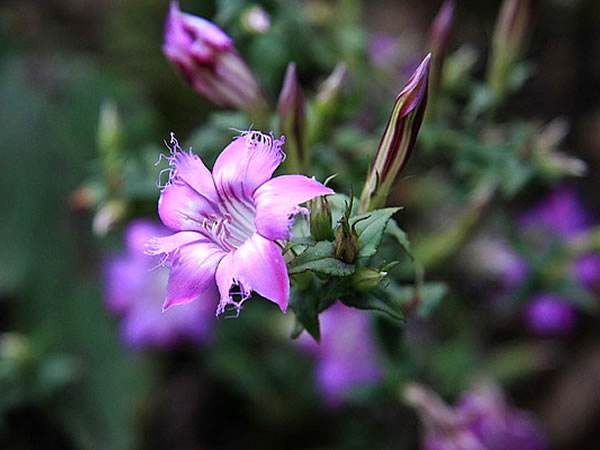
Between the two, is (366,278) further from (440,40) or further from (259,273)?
(440,40)

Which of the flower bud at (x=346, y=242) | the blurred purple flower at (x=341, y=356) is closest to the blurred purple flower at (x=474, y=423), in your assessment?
the blurred purple flower at (x=341, y=356)

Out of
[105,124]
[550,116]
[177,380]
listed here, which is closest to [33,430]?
[177,380]

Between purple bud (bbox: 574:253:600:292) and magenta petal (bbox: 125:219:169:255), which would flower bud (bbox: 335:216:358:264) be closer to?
magenta petal (bbox: 125:219:169:255)

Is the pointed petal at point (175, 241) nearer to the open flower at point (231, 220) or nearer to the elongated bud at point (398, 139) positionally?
the open flower at point (231, 220)

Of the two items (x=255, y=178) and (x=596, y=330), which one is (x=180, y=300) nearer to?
(x=255, y=178)

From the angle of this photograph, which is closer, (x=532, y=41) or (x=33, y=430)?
(x=33, y=430)
